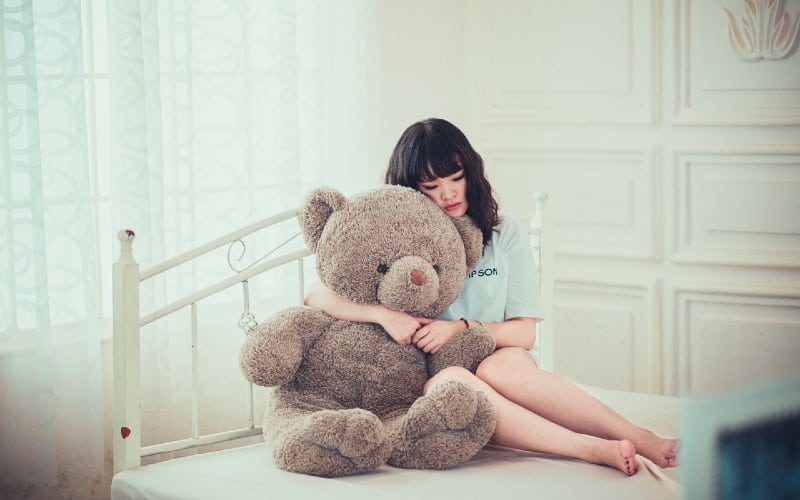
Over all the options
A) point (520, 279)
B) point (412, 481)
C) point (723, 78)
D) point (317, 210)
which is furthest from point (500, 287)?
point (723, 78)

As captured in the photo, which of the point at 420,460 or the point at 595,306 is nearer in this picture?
the point at 420,460

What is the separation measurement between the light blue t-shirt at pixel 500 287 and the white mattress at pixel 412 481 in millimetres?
316

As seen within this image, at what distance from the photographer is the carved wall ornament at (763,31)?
275 centimetres

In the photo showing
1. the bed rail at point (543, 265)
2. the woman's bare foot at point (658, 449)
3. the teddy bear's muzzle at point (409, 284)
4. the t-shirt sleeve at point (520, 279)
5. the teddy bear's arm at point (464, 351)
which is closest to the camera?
the woman's bare foot at point (658, 449)

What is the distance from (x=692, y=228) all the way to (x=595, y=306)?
408 millimetres

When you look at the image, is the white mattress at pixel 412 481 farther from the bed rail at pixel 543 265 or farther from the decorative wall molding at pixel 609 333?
the decorative wall molding at pixel 609 333

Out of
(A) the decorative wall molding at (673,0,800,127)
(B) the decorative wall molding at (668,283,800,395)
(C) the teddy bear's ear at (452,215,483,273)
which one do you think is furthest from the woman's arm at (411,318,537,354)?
(A) the decorative wall molding at (673,0,800,127)

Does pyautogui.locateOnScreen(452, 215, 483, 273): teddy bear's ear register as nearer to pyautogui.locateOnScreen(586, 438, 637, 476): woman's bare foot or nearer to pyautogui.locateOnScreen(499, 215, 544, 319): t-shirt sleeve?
pyautogui.locateOnScreen(499, 215, 544, 319): t-shirt sleeve

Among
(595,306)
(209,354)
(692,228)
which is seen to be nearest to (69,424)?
(209,354)

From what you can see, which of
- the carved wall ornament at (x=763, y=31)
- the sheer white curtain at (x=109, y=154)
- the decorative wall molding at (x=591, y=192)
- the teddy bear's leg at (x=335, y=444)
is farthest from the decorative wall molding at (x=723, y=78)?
the teddy bear's leg at (x=335, y=444)

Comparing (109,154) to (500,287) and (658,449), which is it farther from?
(658,449)

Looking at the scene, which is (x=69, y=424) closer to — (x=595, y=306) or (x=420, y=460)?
(x=420, y=460)

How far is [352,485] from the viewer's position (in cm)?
162

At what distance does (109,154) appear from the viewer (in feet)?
8.07
